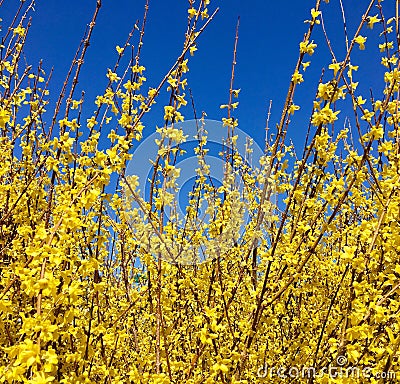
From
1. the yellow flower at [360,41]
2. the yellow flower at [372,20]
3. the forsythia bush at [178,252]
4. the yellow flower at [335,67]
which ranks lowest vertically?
the forsythia bush at [178,252]

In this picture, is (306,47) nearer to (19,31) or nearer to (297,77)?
(297,77)

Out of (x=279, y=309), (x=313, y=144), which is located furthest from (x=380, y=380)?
(x=313, y=144)

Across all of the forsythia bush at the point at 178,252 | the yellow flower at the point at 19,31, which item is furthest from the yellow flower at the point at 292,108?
the yellow flower at the point at 19,31

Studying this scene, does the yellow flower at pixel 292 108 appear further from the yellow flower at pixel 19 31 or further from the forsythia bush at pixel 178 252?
the yellow flower at pixel 19 31

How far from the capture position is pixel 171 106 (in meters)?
2.75

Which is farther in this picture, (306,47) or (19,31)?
(19,31)

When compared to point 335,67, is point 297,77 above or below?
below

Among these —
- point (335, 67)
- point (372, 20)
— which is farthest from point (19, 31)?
point (372, 20)

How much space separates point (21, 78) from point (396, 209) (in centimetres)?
280

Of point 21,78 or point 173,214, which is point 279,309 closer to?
point 173,214

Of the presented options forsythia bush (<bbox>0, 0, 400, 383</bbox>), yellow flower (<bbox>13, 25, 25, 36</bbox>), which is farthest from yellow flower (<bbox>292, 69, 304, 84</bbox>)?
yellow flower (<bbox>13, 25, 25, 36</bbox>)

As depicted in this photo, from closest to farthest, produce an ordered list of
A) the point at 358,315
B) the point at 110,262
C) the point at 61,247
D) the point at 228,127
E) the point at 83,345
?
the point at 61,247 < the point at 358,315 < the point at 83,345 < the point at 228,127 < the point at 110,262

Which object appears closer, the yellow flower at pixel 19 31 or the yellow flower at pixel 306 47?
the yellow flower at pixel 306 47

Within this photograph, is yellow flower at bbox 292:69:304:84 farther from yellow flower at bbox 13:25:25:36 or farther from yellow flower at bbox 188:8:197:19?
yellow flower at bbox 13:25:25:36
